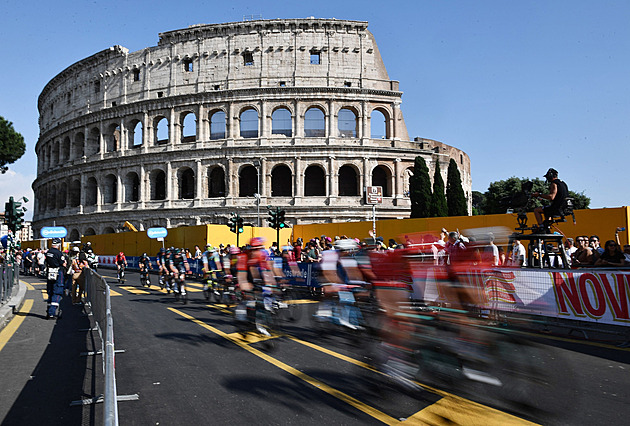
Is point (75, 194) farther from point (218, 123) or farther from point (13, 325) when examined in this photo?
point (13, 325)

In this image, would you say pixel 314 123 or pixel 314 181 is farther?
pixel 314 181

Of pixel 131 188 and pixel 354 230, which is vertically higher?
pixel 131 188

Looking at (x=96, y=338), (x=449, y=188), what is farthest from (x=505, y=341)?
(x=449, y=188)

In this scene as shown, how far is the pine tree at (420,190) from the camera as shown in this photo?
3947 cm

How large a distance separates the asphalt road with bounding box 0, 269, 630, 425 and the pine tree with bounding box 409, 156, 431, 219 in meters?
31.8

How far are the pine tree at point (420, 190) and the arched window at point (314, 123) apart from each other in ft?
32.9

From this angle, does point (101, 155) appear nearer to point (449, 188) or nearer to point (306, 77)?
point (306, 77)

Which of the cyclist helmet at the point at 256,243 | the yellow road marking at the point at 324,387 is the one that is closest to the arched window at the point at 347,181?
the cyclist helmet at the point at 256,243

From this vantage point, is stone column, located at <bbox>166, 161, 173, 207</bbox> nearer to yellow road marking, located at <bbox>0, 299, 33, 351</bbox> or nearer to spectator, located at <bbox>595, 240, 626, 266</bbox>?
yellow road marking, located at <bbox>0, 299, 33, 351</bbox>

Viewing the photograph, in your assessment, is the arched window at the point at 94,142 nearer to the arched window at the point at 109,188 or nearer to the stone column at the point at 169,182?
the arched window at the point at 109,188

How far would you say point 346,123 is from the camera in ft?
147

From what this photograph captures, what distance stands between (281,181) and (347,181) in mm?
6826

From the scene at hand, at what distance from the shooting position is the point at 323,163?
4197 cm

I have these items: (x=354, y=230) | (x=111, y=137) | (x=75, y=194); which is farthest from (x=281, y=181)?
(x=75, y=194)
